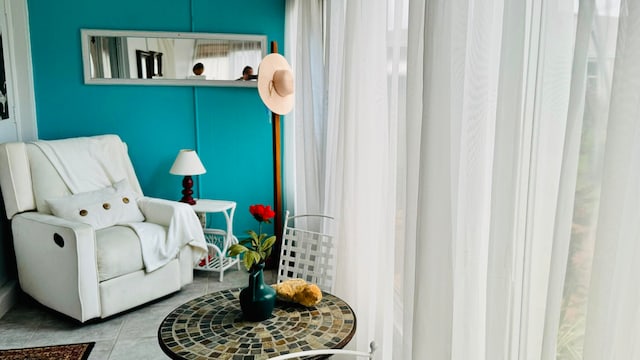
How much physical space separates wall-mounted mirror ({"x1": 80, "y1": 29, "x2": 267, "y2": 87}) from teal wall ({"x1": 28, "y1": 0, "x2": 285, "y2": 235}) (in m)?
0.07

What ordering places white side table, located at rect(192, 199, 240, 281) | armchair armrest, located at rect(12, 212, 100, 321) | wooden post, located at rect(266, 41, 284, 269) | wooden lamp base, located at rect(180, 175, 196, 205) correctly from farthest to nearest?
1. wooden lamp base, located at rect(180, 175, 196, 205)
2. white side table, located at rect(192, 199, 240, 281)
3. wooden post, located at rect(266, 41, 284, 269)
4. armchair armrest, located at rect(12, 212, 100, 321)

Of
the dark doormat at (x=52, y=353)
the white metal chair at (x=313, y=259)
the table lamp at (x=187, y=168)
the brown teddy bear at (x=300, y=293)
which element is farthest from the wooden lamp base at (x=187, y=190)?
the brown teddy bear at (x=300, y=293)

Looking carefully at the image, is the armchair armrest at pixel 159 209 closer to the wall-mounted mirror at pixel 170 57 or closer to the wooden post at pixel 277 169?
the wooden post at pixel 277 169

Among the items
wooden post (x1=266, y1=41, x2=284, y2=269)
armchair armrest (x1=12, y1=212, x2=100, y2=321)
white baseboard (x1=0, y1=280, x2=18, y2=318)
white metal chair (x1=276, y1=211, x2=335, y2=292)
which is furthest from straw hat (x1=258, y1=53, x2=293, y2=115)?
white baseboard (x1=0, y1=280, x2=18, y2=318)

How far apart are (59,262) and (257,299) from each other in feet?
6.06

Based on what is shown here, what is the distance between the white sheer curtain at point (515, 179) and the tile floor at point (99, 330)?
1.66m

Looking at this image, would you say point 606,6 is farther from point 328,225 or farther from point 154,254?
point 154,254

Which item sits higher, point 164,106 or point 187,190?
point 164,106

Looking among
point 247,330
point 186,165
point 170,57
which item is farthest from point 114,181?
point 247,330

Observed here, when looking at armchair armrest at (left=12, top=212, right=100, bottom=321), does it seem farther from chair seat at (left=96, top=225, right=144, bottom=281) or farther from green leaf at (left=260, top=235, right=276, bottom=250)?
green leaf at (left=260, top=235, right=276, bottom=250)

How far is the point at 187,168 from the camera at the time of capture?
3.87 meters

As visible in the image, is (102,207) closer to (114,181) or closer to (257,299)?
(114,181)

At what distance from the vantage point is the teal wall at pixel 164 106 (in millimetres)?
4016

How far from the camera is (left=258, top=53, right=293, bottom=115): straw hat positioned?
10.9ft
